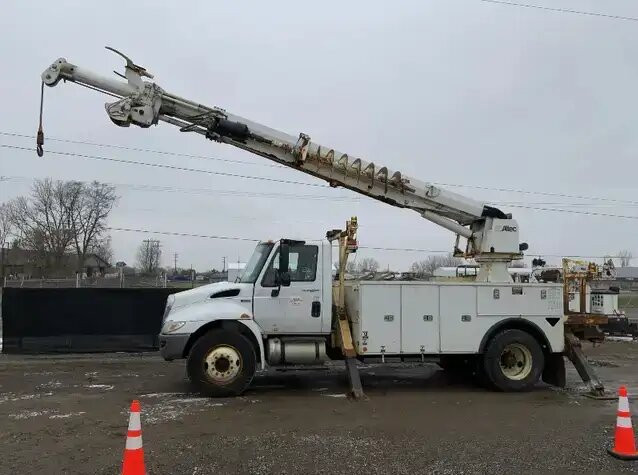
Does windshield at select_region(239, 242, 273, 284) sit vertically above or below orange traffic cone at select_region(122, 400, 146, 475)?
above

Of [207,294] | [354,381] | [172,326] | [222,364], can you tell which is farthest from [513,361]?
[172,326]

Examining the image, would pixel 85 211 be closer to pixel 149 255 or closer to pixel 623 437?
pixel 149 255

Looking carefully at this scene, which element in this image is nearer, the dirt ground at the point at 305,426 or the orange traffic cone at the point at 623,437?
the dirt ground at the point at 305,426

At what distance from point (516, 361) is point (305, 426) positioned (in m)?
4.62

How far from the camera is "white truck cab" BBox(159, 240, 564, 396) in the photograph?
31.2 feet

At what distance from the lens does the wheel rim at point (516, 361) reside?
9.90 metres

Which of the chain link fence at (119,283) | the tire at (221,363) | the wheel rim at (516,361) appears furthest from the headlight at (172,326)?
the chain link fence at (119,283)

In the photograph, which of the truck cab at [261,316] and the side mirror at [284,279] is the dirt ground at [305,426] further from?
the side mirror at [284,279]

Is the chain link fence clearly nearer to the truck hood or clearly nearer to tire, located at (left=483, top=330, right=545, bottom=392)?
the truck hood

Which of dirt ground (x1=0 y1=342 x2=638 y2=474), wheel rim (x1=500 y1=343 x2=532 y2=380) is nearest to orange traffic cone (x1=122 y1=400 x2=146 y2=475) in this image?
dirt ground (x1=0 y1=342 x2=638 y2=474)

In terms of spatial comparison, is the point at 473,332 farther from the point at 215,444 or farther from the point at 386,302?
the point at 215,444

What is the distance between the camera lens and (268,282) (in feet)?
31.6

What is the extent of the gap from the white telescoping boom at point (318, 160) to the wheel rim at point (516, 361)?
57.6 inches

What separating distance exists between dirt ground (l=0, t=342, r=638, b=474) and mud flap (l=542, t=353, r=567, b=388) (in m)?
0.30
